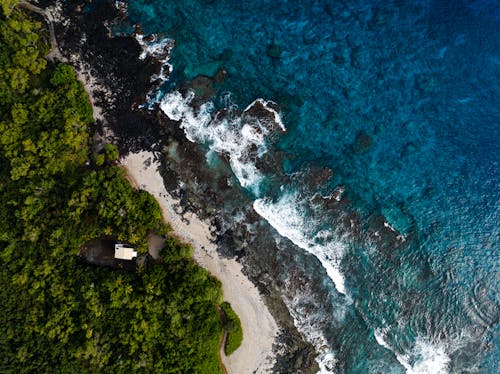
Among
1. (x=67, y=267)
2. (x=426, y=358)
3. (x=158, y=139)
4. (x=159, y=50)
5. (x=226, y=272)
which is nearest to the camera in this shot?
(x=67, y=267)

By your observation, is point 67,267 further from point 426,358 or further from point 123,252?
point 426,358

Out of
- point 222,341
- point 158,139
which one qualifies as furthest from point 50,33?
point 222,341

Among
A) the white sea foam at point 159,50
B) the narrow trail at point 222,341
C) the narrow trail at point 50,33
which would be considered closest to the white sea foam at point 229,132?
the white sea foam at point 159,50

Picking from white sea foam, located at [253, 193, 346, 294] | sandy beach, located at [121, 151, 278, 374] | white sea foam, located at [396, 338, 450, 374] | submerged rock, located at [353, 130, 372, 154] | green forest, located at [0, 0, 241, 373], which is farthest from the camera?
white sea foam, located at [396, 338, 450, 374]

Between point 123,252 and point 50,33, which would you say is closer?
point 123,252

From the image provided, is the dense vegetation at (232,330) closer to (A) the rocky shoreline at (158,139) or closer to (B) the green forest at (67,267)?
(B) the green forest at (67,267)

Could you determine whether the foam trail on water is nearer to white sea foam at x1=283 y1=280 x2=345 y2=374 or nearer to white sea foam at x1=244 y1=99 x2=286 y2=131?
white sea foam at x1=283 y1=280 x2=345 y2=374

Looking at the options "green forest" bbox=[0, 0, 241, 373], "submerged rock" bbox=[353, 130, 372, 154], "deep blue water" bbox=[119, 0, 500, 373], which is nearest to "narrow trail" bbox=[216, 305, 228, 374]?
"green forest" bbox=[0, 0, 241, 373]
